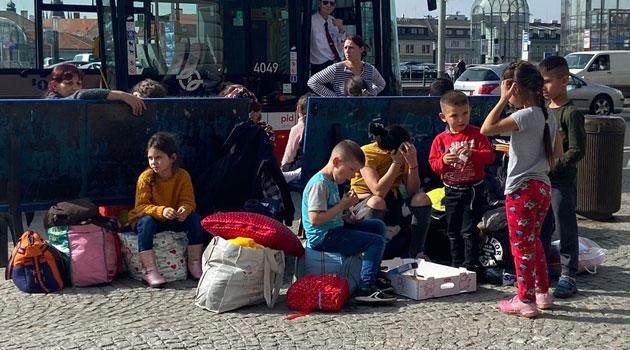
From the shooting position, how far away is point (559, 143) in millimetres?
5652

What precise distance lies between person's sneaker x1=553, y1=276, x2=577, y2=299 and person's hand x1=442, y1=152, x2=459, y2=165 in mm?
1058

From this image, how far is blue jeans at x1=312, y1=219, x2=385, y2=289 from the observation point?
586cm

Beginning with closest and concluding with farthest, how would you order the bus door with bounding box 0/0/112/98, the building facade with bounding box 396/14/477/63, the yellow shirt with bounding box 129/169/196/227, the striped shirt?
the yellow shirt with bounding box 129/169/196/227
the striped shirt
the bus door with bounding box 0/0/112/98
the building facade with bounding box 396/14/477/63

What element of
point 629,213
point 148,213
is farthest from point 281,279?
point 629,213

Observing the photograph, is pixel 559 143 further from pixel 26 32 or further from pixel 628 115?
pixel 628 115

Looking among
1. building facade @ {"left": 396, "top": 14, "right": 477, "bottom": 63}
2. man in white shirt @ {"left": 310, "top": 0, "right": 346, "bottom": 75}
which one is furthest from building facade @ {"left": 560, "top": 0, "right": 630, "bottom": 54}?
building facade @ {"left": 396, "top": 14, "right": 477, "bottom": 63}

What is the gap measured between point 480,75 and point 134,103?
20078mm

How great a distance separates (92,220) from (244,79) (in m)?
5.05

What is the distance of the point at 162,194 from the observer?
6504 millimetres

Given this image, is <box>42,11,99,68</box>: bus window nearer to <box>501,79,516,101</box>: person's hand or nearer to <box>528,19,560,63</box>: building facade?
<box>501,79,516,101</box>: person's hand

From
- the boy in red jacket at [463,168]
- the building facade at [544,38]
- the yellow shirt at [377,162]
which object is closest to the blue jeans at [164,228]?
the yellow shirt at [377,162]

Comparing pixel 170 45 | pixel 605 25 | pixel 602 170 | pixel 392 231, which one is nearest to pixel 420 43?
pixel 605 25

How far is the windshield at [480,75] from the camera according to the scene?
2573 centimetres

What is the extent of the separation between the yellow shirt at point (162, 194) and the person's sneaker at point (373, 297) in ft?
4.67
